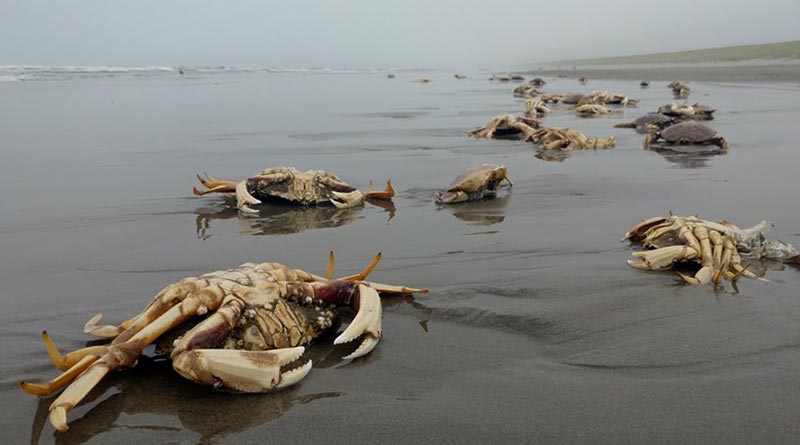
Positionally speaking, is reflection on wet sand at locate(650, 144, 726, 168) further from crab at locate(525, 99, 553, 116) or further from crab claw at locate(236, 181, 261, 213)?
crab at locate(525, 99, 553, 116)

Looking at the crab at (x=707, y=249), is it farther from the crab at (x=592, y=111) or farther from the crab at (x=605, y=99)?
the crab at (x=605, y=99)

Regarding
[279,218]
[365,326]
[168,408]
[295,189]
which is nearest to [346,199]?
[295,189]

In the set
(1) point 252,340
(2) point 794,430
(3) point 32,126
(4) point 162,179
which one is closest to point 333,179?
(4) point 162,179

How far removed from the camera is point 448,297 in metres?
3.45

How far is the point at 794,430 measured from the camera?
2127 mm

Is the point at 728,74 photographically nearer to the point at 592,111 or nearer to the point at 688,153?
the point at 592,111

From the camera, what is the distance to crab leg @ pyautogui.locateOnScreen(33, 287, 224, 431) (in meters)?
2.17

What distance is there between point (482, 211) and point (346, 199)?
133 centimetres

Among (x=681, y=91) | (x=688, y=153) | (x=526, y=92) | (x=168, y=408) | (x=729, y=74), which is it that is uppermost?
(x=526, y=92)

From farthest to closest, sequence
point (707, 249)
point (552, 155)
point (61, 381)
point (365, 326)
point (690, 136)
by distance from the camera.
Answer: point (690, 136) < point (552, 155) < point (707, 249) < point (365, 326) < point (61, 381)

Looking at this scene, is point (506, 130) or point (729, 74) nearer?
point (506, 130)

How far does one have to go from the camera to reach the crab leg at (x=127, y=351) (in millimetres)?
2170

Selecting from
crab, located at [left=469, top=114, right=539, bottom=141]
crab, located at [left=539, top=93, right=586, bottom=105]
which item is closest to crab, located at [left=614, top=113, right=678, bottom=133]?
crab, located at [left=469, top=114, right=539, bottom=141]

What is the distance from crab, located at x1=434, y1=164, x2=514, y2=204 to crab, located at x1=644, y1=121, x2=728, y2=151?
4087 mm
